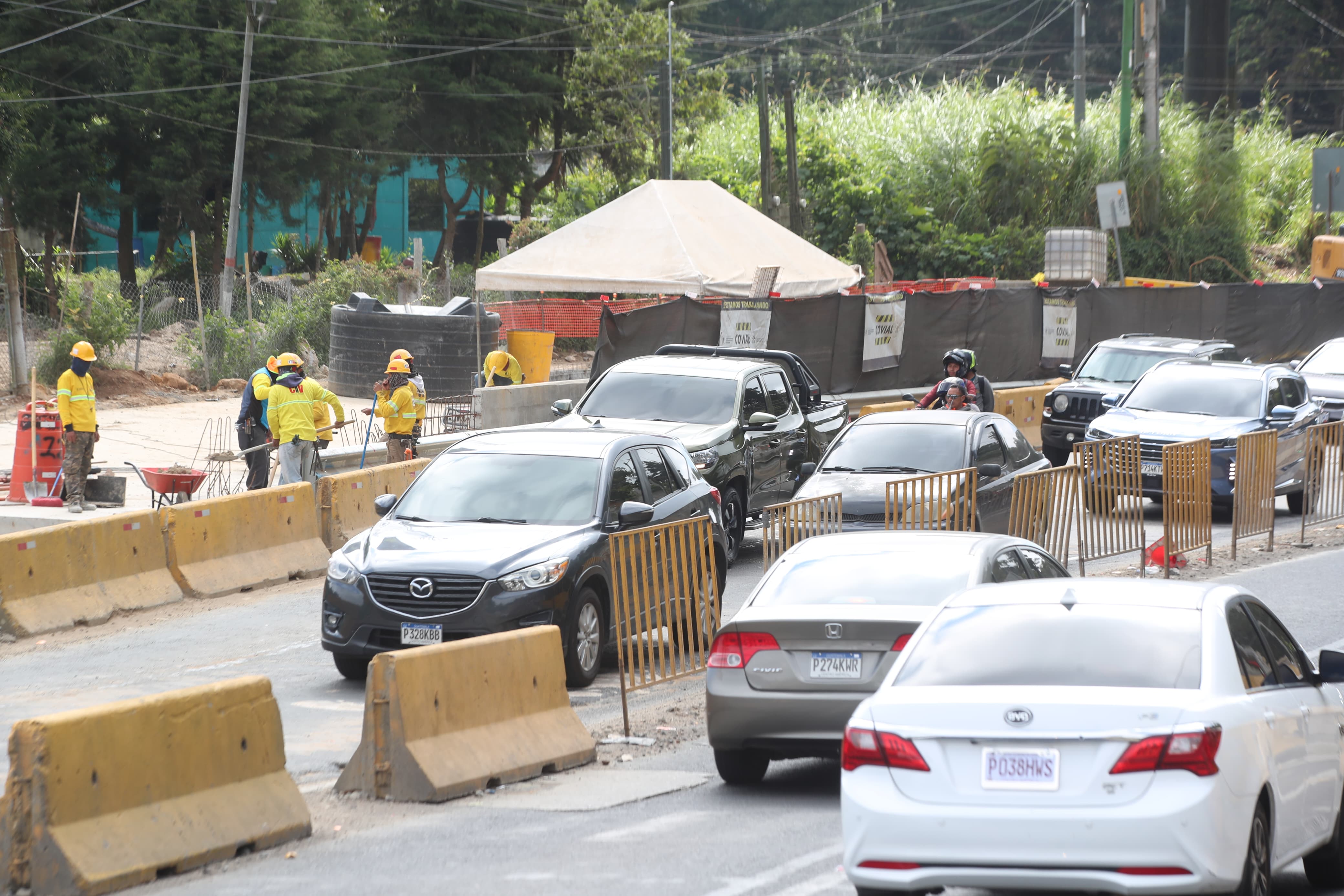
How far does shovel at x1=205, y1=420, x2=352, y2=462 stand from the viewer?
17.5 meters

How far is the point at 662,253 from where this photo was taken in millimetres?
25656

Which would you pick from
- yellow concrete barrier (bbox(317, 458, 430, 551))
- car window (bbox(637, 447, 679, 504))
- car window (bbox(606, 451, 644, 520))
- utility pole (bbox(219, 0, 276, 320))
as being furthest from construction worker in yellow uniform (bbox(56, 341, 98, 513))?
utility pole (bbox(219, 0, 276, 320))

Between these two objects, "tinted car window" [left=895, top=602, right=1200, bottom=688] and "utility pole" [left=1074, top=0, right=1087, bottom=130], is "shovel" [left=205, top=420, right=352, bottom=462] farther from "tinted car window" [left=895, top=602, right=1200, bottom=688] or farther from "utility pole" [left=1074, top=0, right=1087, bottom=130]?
"utility pole" [left=1074, top=0, right=1087, bottom=130]

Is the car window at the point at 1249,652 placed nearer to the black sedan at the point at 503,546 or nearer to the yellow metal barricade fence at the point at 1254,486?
the black sedan at the point at 503,546

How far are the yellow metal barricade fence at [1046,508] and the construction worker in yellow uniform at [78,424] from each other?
974 centimetres

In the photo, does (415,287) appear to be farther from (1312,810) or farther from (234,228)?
(1312,810)

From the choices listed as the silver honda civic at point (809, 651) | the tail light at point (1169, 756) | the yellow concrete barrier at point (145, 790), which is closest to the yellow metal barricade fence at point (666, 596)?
the silver honda civic at point (809, 651)

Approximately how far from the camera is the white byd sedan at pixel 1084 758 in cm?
509

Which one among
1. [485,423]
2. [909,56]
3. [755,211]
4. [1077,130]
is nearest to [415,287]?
[755,211]

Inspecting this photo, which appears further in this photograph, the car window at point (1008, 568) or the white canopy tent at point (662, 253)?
the white canopy tent at point (662, 253)

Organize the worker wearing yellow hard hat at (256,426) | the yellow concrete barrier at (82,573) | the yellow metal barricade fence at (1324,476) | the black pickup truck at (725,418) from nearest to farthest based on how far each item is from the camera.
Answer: the yellow concrete barrier at (82,573) → the black pickup truck at (725,418) → the yellow metal barricade fence at (1324,476) → the worker wearing yellow hard hat at (256,426)

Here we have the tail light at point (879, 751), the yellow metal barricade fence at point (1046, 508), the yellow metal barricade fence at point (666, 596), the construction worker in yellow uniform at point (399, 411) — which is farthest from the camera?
the construction worker in yellow uniform at point (399, 411)

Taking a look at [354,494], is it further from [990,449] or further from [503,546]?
[990,449]

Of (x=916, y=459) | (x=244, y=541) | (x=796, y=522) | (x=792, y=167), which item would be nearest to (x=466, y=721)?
(x=796, y=522)
